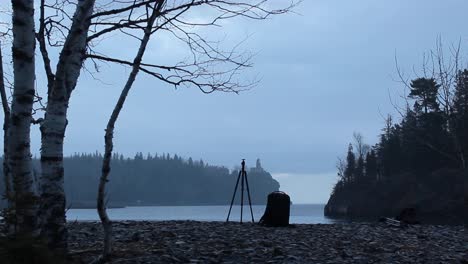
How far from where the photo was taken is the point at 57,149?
30.9ft

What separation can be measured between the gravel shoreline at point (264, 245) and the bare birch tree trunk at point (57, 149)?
44.7 inches

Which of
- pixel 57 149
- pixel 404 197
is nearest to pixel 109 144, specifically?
pixel 57 149

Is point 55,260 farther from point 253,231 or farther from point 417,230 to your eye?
point 417,230

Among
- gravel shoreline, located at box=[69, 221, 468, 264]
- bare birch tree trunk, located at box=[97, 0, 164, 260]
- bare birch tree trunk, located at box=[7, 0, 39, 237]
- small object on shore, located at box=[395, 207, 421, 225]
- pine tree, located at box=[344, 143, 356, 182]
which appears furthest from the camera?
pine tree, located at box=[344, 143, 356, 182]

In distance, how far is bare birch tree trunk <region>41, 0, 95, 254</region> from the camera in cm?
938

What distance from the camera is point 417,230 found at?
61.5 ft

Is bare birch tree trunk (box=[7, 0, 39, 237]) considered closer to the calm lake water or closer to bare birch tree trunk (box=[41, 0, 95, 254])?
bare birch tree trunk (box=[41, 0, 95, 254])

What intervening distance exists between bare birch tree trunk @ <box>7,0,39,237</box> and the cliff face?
5584 cm

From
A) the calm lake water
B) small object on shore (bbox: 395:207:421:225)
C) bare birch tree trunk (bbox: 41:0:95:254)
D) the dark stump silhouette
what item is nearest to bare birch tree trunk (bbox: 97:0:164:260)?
bare birch tree trunk (bbox: 41:0:95:254)

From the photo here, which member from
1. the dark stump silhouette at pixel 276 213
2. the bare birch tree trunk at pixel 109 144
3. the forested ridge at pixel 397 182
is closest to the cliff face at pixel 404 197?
the forested ridge at pixel 397 182

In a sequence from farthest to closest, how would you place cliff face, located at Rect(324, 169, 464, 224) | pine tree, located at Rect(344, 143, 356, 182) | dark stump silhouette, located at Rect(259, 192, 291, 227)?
1. pine tree, located at Rect(344, 143, 356, 182)
2. cliff face, located at Rect(324, 169, 464, 224)
3. dark stump silhouette, located at Rect(259, 192, 291, 227)

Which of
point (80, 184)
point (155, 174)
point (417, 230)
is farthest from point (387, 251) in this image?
point (155, 174)

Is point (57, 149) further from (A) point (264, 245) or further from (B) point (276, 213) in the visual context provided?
(B) point (276, 213)

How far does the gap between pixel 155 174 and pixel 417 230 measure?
122749 mm
